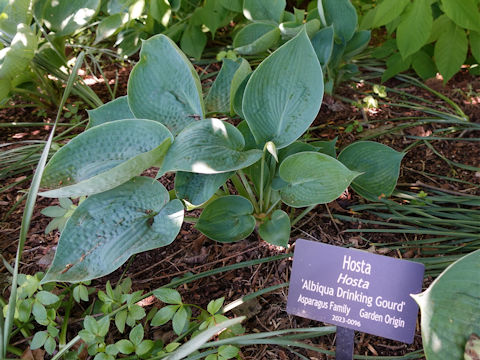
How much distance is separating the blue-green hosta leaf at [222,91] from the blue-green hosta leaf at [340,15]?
0.44 metres

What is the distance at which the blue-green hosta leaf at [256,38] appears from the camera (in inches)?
51.8

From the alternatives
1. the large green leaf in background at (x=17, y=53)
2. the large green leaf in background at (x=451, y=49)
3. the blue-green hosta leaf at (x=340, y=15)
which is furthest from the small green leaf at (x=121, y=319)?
the large green leaf in background at (x=451, y=49)

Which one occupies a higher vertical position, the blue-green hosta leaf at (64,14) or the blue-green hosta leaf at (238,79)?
the blue-green hosta leaf at (64,14)

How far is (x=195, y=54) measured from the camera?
1714 millimetres

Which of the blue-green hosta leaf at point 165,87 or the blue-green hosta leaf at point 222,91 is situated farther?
the blue-green hosta leaf at point 222,91

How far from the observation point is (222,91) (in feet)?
3.67

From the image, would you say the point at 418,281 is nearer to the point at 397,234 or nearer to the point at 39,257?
the point at 397,234

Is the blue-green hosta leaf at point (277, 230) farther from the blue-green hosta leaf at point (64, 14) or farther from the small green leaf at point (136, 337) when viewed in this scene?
the blue-green hosta leaf at point (64, 14)

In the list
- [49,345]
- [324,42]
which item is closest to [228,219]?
[49,345]

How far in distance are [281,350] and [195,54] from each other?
1.20 m

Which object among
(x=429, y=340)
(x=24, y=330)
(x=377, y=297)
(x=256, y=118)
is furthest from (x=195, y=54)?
(x=429, y=340)

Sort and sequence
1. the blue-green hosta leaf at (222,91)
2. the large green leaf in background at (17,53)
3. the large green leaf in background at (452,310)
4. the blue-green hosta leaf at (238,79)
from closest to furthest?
the large green leaf in background at (452,310) < the blue-green hosta leaf at (238,79) < the blue-green hosta leaf at (222,91) < the large green leaf in background at (17,53)

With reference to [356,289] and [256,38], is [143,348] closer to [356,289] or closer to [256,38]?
[356,289]

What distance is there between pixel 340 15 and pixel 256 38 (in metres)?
0.28
